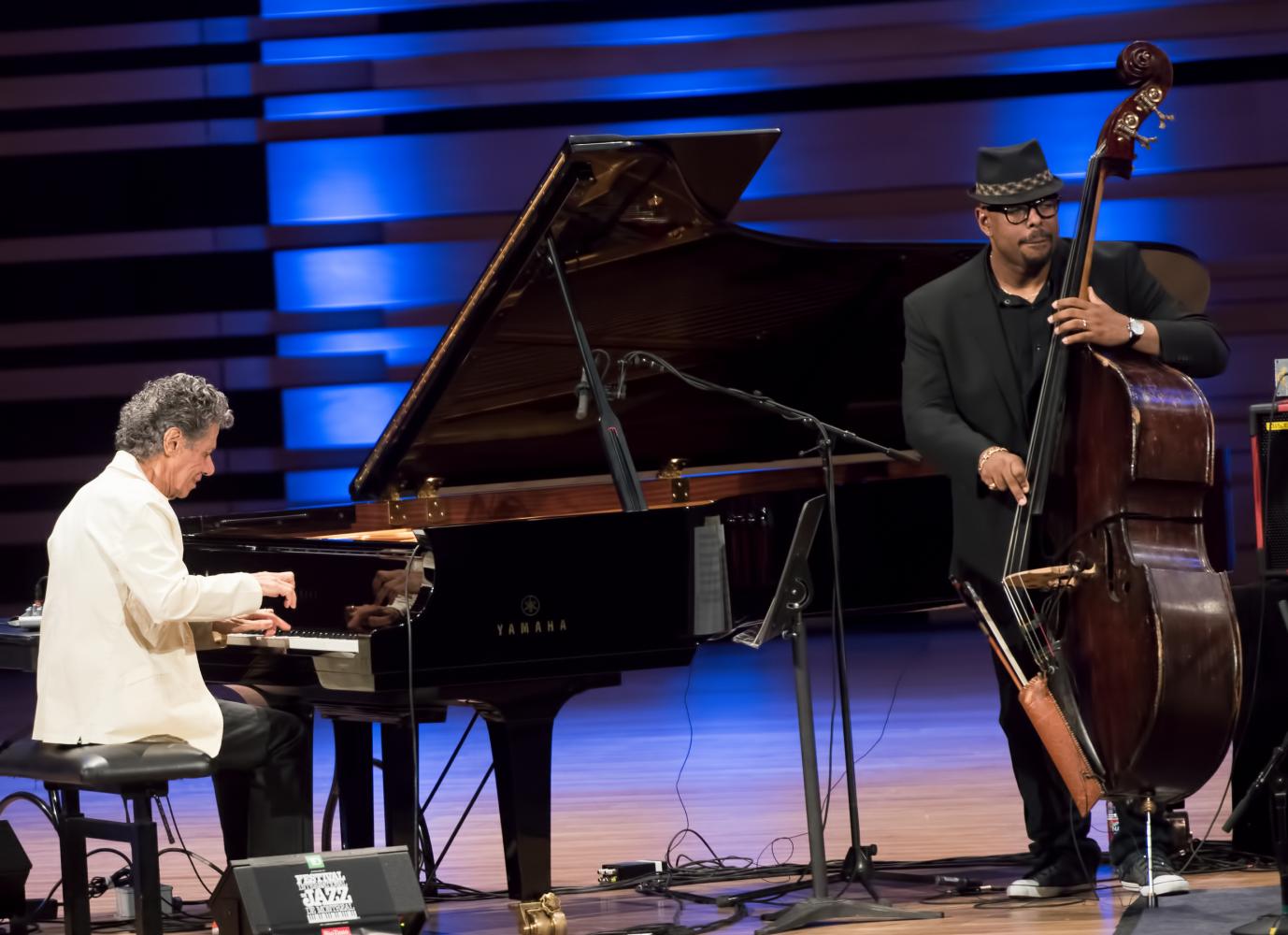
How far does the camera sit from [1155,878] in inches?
128


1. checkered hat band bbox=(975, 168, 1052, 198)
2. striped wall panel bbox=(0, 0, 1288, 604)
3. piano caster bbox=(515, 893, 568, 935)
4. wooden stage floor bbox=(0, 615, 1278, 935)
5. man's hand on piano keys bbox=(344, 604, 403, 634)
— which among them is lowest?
wooden stage floor bbox=(0, 615, 1278, 935)

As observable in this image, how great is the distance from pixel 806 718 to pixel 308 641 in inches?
37.9

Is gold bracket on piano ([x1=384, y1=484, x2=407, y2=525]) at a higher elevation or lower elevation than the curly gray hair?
lower

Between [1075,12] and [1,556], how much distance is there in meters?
5.57

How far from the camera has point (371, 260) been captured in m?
7.88

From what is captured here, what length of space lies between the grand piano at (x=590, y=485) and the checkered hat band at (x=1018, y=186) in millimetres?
456

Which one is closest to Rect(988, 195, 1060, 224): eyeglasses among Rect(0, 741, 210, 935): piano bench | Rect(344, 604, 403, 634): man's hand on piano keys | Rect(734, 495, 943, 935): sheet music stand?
Rect(734, 495, 943, 935): sheet music stand

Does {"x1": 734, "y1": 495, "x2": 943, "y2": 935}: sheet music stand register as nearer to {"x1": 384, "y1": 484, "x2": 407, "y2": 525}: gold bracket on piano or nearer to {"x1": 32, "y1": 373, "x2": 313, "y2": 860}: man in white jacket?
{"x1": 32, "y1": 373, "x2": 313, "y2": 860}: man in white jacket

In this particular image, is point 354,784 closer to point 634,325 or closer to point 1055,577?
point 634,325

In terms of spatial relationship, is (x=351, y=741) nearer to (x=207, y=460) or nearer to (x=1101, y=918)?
(x=207, y=460)

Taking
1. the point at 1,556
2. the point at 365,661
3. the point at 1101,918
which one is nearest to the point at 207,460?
the point at 365,661

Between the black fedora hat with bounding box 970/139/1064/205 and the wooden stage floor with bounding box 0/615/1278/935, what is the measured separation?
1.38m

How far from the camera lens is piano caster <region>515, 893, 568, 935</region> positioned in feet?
10.4

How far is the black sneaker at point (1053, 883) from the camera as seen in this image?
3365 mm
